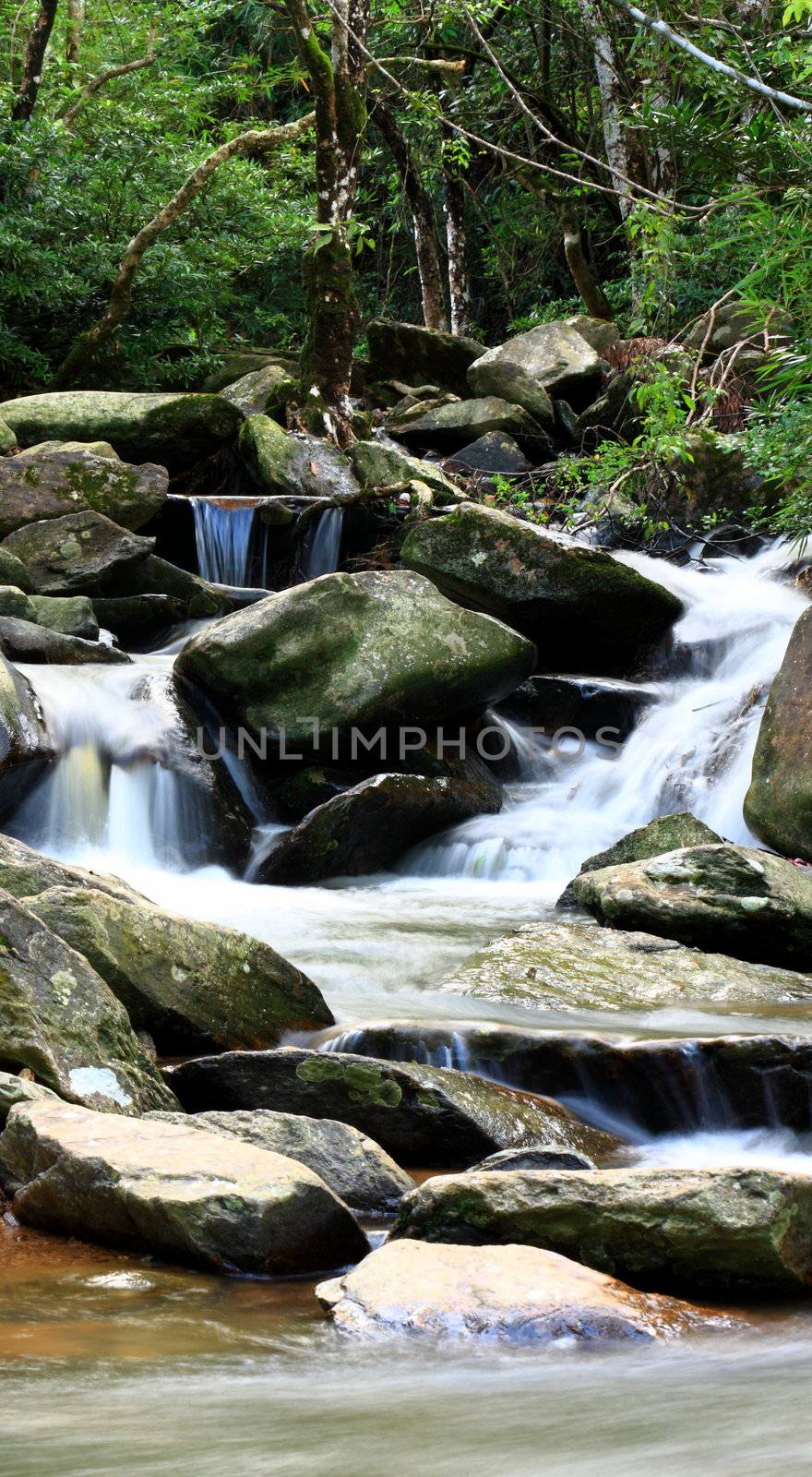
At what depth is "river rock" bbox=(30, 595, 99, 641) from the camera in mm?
9258

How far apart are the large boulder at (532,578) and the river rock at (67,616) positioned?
234cm

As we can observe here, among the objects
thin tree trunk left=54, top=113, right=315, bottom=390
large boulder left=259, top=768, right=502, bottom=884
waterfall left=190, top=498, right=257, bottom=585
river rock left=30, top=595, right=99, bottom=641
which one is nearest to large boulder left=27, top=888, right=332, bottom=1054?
large boulder left=259, top=768, right=502, bottom=884

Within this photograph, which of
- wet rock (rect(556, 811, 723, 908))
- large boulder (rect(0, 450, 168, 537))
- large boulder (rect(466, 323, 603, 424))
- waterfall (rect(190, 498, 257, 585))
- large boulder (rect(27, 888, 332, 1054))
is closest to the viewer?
large boulder (rect(27, 888, 332, 1054))

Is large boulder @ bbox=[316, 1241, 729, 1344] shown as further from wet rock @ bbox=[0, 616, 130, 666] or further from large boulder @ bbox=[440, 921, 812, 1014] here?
wet rock @ bbox=[0, 616, 130, 666]

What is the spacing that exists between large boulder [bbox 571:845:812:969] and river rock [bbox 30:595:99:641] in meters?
4.68

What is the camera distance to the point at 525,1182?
9.73ft

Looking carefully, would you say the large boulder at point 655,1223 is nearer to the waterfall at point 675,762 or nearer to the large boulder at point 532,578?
the waterfall at point 675,762

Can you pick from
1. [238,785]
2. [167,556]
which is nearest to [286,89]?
[167,556]

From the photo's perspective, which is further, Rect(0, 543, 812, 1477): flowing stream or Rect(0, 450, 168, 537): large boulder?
Rect(0, 450, 168, 537): large boulder

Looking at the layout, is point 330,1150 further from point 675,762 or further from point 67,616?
point 67,616

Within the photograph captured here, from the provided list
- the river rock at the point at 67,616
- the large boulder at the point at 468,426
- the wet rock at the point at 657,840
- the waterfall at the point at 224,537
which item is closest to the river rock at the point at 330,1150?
the wet rock at the point at 657,840

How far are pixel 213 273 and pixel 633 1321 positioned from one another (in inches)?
605

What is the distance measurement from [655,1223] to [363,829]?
498 cm

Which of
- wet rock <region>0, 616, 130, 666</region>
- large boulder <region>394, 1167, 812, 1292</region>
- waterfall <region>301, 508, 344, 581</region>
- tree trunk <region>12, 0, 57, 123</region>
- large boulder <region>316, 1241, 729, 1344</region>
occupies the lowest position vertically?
large boulder <region>394, 1167, 812, 1292</region>
